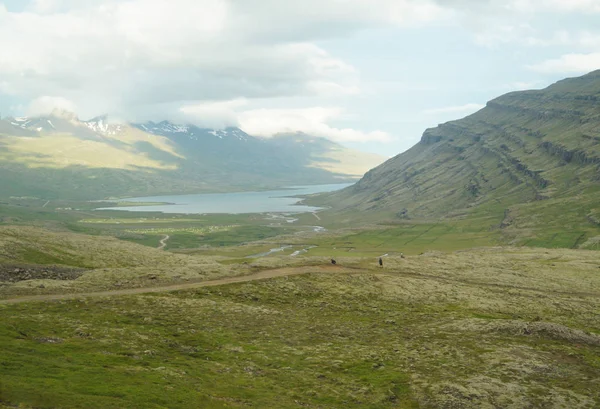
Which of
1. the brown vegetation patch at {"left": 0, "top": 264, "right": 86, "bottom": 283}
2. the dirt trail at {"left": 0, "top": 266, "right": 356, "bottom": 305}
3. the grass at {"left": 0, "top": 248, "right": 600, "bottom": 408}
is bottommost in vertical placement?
the grass at {"left": 0, "top": 248, "right": 600, "bottom": 408}

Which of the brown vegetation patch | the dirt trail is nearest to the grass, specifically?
the dirt trail

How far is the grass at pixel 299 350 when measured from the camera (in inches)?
1695

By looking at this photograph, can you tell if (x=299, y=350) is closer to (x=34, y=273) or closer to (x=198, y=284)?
(x=198, y=284)

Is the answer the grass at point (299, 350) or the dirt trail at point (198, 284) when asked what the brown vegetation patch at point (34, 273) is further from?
the grass at point (299, 350)

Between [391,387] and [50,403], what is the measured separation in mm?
33483

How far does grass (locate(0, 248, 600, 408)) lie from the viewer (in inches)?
1695

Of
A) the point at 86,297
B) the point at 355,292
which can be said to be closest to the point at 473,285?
the point at 355,292

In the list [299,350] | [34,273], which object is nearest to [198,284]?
[34,273]

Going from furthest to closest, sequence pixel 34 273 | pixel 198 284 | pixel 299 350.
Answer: pixel 198 284, pixel 34 273, pixel 299 350

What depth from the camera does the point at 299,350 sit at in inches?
2400

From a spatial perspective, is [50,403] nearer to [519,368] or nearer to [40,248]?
[519,368]

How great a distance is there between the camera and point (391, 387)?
52.2 metres

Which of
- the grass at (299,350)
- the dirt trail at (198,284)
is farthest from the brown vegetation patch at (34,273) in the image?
the grass at (299,350)

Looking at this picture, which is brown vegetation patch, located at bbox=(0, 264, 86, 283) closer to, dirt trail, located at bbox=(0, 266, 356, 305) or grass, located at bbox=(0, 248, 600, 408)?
dirt trail, located at bbox=(0, 266, 356, 305)
